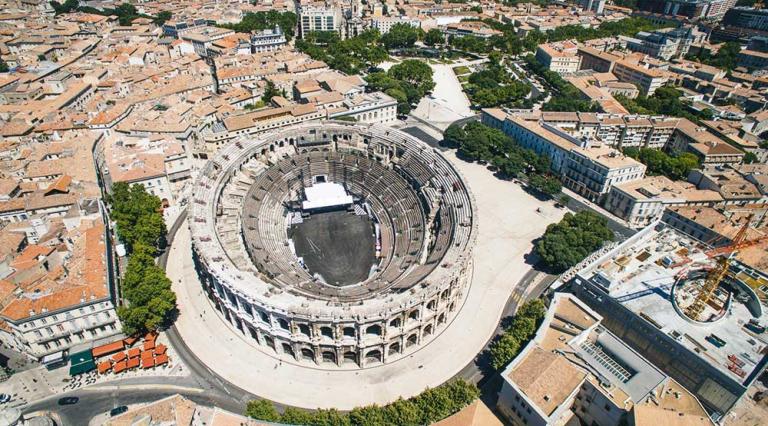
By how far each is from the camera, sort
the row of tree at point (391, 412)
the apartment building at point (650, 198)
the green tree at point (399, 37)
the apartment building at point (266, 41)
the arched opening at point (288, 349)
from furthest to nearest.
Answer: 1. the green tree at point (399, 37)
2. the apartment building at point (266, 41)
3. the apartment building at point (650, 198)
4. the arched opening at point (288, 349)
5. the row of tree at point (391, 412)

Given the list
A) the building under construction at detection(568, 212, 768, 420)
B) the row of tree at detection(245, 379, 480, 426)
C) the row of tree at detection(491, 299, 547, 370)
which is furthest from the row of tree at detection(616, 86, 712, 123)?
the row of tree at detection(245, 379, 480, 426)

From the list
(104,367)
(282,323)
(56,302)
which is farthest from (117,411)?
(282,323)

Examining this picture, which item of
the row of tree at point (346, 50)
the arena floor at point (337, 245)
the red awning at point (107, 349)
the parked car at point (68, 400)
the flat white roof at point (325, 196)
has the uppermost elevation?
the row of tree at point (346, 50)

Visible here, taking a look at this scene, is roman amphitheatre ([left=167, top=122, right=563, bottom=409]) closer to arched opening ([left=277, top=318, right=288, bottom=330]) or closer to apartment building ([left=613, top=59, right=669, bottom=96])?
arched opening ([left=277, top=318, right=288, bottom=330])


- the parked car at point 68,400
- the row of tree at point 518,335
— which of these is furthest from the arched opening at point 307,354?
the parked car at point 68,400

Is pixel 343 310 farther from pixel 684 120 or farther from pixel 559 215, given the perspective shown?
pixel 684 120

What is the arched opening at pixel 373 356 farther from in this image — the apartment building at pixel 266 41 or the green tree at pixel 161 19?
the green tree at pixel 161 19
